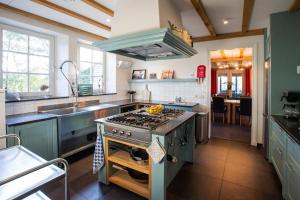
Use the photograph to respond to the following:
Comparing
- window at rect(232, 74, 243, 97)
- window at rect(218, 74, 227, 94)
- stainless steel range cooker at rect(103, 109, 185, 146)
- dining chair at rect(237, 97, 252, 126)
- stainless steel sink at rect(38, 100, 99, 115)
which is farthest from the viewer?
window at rect(218, 74, 227, 94)

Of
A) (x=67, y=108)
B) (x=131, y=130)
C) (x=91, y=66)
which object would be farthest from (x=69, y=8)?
(x=131, y=130)

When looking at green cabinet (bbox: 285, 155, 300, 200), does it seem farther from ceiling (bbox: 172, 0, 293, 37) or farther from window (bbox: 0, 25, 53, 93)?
window (bbox: 0, 25, 53, 93)

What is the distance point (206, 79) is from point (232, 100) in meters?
2.75

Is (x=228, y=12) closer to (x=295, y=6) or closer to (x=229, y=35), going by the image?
(x=295, y=6)

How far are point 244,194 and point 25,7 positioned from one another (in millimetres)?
3842

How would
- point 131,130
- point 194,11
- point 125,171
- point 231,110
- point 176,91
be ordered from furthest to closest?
point 231,110 < point 176,91 < point 194,11 < point 125,171 < point 131,130

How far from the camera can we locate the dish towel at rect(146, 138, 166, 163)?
64.4 inches

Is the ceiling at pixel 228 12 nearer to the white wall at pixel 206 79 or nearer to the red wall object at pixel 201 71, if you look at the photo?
the white wall at pixel 206 79

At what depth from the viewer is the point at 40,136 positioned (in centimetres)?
226

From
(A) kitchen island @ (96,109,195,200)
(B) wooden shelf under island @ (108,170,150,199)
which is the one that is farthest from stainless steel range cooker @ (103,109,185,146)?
(B) wooden shelf under island @ (108,170,150,199)

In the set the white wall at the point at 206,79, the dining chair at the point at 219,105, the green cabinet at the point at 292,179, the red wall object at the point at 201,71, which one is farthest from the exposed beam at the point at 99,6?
the dining chair at the point at 219,105

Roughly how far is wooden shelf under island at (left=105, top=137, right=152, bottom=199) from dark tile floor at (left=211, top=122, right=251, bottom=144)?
2.93 m

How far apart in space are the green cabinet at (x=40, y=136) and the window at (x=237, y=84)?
9.58 metres

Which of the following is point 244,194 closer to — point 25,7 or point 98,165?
point 98,165
